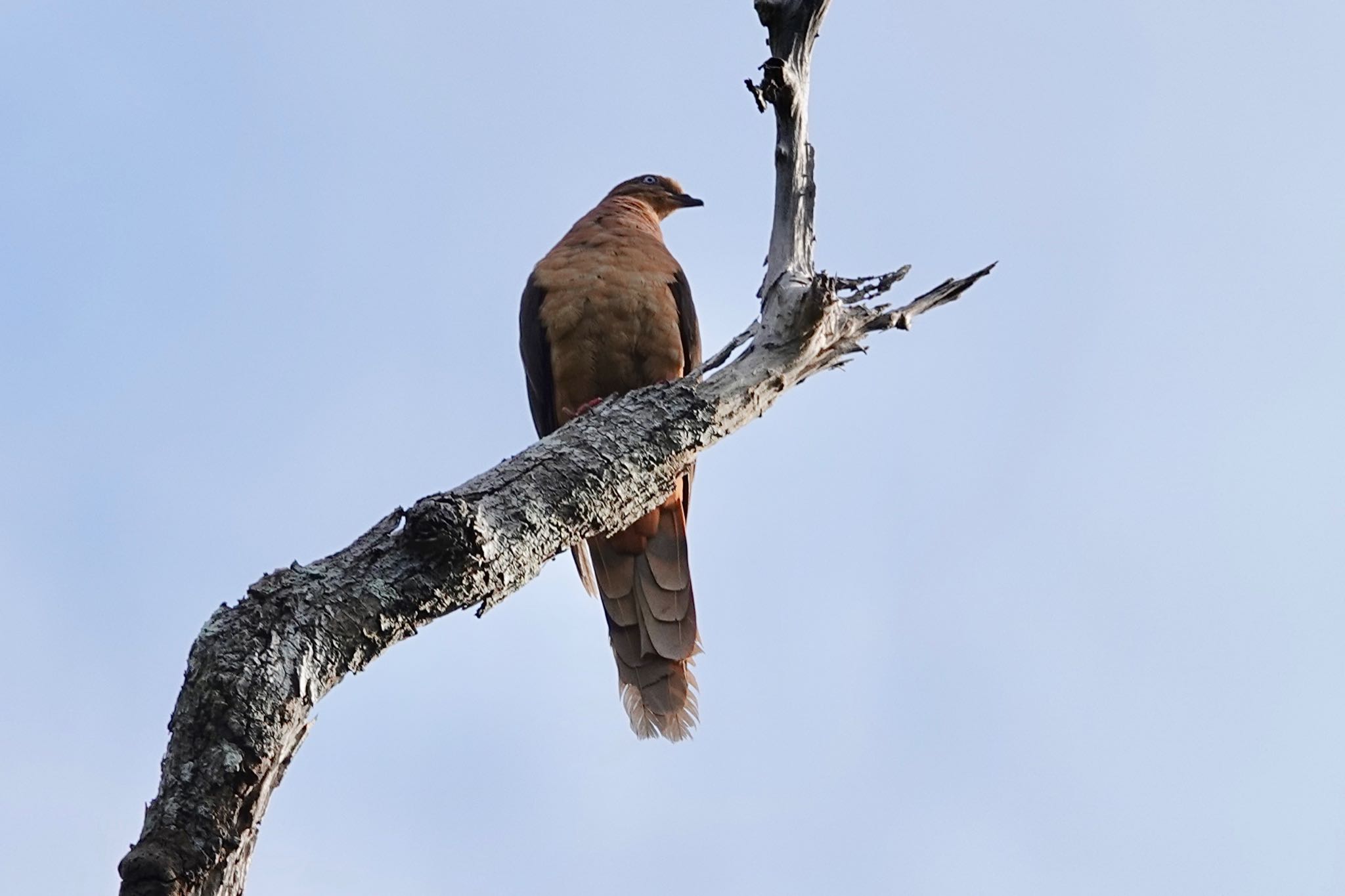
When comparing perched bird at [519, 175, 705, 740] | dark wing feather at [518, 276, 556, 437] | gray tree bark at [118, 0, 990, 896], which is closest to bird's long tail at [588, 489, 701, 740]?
perched bird at [519, 175, 705, 740]

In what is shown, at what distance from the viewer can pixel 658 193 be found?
7500 mm

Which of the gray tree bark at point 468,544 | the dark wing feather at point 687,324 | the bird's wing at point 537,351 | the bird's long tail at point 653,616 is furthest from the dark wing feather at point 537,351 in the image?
the gray tree bark at point 468,544

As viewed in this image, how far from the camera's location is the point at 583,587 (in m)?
5.70

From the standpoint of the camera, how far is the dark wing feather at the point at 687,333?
6.07 m

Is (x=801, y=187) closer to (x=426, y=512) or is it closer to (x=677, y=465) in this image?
(x=677, y=465)

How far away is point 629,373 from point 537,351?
0.51 meters

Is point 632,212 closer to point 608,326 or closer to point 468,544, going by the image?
point 608,326

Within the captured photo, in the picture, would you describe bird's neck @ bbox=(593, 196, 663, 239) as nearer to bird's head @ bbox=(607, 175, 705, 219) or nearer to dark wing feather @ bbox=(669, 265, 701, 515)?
bird's head @ bbox=(607, 175, 705, 219)

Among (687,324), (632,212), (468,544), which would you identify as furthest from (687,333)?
(468,544)

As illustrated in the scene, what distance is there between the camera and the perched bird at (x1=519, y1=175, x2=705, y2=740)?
532cm

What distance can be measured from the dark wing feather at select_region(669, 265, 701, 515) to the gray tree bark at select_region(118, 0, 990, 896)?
1737 mm

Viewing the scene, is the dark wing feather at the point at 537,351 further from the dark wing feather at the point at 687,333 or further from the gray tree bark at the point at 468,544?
the gray tree bark at the point at 468,544

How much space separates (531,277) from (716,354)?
2466 mm

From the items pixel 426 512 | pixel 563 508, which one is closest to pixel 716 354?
pixel 563 508
